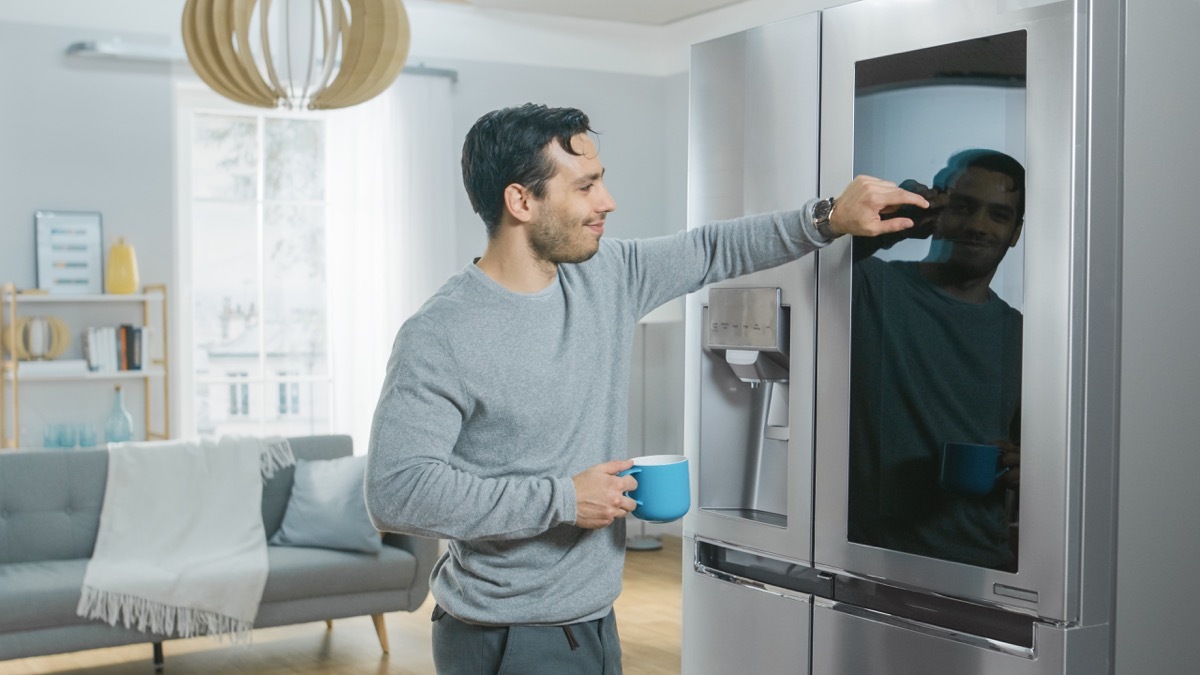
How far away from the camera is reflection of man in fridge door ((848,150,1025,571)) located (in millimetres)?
1694

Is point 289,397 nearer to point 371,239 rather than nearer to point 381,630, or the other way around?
point 371,239

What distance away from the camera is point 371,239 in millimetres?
6227

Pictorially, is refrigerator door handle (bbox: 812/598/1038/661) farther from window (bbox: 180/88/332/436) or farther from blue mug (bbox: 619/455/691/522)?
window (bbox: 180/88/332/436)

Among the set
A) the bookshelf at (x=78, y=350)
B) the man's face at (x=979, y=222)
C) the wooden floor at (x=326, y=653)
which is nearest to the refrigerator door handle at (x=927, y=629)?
the man's face at (x=979, y=222)

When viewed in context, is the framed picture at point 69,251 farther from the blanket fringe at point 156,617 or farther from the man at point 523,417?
the man at point 523,417

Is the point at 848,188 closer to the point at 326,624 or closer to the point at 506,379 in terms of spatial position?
the point at 506,379

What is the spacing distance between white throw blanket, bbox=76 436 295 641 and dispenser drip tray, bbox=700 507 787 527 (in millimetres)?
2421

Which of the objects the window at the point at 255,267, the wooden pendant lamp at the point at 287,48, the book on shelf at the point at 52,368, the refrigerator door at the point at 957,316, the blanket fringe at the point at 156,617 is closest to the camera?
the refrigerator door at the point at 957,316

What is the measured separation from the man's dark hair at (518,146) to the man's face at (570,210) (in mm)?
12

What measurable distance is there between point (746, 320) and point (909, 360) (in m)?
0.33

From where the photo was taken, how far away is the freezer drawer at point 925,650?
64.3 inches

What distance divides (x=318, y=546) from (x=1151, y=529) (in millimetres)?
3262

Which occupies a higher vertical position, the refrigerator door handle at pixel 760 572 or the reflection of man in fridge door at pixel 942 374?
the reflection of man in fridge door at pixel 942 374

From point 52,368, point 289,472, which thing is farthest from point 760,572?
point 52,368
